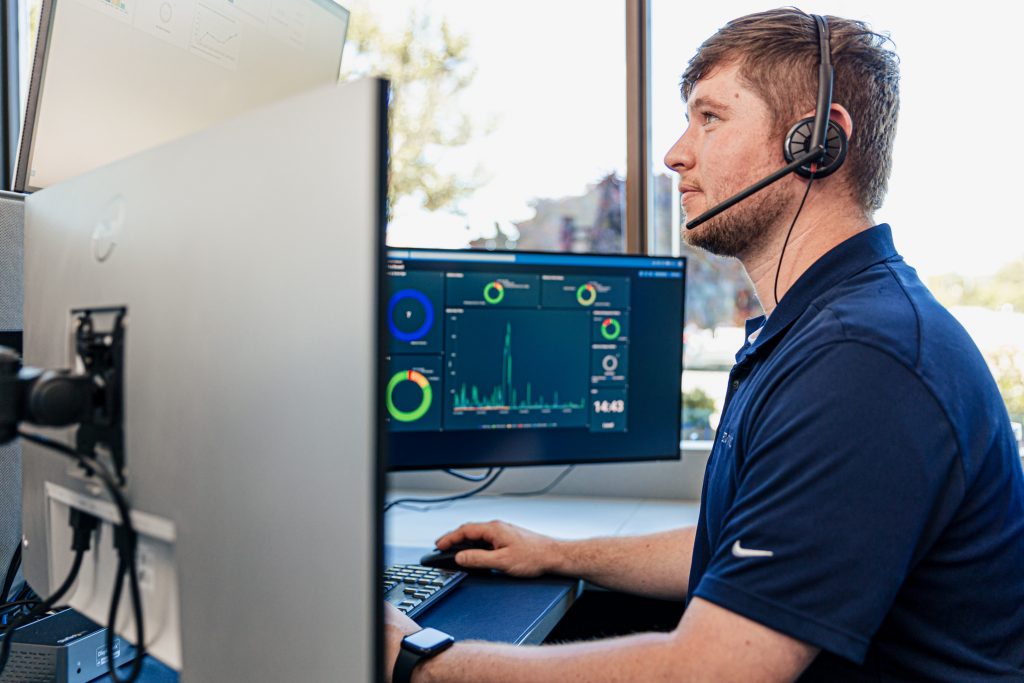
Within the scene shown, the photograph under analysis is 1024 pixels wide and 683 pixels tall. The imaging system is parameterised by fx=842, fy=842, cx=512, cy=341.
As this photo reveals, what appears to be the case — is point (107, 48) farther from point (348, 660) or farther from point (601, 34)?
point (601, 34)

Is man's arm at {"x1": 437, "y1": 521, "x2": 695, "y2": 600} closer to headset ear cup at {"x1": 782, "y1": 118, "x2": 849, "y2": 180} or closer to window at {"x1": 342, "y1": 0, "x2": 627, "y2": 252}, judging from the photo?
headset ear cup at {"x1": 782, "y1": 118, "x2": 849, "y2": 180}

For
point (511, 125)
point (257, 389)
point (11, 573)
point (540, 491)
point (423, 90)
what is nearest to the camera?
point (257, 389)

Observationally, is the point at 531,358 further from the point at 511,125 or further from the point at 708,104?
the point at 511,125

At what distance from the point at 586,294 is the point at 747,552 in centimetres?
83

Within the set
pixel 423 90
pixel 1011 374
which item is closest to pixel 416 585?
pixel 1011 374

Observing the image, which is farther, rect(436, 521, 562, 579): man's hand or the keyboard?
rect(436, 521, 562, 579): man's hand

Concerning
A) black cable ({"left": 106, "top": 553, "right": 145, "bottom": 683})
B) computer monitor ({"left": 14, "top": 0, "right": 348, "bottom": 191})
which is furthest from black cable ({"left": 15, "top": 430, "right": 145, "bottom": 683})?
computer monitor ({"left": 14, "top": 0, "right": 348, "bottom": 191})

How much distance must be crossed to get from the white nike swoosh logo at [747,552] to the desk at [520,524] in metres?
0.32

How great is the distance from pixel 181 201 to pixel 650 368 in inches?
46.8

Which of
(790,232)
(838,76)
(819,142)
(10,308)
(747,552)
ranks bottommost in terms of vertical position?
(747,552)

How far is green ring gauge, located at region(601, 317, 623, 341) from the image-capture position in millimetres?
1559

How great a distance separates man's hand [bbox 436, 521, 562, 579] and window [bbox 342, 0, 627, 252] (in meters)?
1.01

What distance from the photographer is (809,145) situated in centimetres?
109

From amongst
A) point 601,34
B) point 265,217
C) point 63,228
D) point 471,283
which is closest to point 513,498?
point 471,283
